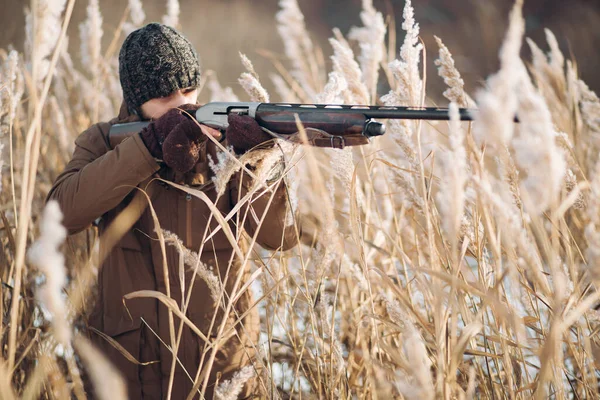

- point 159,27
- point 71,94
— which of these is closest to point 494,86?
point 159,27

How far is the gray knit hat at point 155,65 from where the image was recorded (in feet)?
4.19

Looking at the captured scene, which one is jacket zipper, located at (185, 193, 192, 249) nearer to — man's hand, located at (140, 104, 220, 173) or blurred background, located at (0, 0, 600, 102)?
man's hand, located at (140, 104, 220, 173)

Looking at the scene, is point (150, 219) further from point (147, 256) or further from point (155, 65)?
point (155, 65)

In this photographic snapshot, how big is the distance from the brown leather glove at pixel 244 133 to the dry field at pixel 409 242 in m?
0.07

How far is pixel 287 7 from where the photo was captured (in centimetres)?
183

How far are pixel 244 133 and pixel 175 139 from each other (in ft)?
0.50

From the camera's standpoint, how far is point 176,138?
1084mm

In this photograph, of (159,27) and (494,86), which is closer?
(494,86)

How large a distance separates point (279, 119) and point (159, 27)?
1.74ft

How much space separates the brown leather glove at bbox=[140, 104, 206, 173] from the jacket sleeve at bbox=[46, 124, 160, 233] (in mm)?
25

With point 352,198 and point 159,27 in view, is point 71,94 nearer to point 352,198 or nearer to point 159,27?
point 159,27

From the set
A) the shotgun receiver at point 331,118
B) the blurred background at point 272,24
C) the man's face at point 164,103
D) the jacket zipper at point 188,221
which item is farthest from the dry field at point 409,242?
the blurred background at point 272,24

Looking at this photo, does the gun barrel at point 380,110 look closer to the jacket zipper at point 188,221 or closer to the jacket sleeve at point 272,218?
the jacket sleeve at point 272,218

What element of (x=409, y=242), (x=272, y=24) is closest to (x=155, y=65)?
(x=409, y=242)
